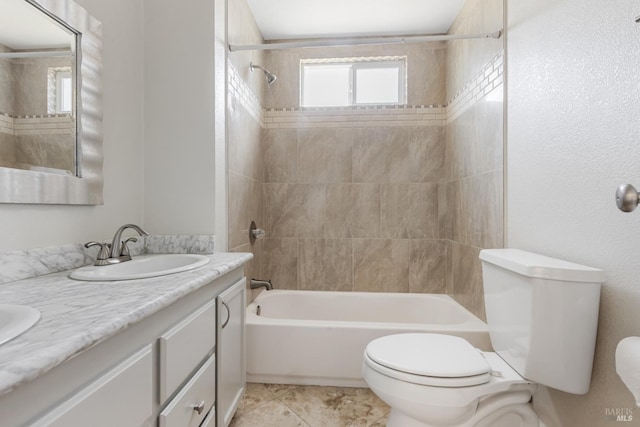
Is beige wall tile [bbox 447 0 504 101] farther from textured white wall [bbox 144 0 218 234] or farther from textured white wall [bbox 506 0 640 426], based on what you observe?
textured white wall [bbox 144 0 218 234]

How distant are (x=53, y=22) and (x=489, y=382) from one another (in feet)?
6.67

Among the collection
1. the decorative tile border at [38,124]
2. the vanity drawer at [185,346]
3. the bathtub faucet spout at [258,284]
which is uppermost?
the decorative tile border at [38,124]

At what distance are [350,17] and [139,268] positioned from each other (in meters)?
2.17

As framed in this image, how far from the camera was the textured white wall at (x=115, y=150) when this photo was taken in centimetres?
116

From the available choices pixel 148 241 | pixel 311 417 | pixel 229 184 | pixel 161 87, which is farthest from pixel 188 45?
pixel 311 417

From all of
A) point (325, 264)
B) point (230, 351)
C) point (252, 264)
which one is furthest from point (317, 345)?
point (325, 264)

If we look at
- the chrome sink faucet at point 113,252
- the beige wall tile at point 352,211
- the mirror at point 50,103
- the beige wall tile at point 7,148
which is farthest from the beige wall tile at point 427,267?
the beige wall tile at point 7,148

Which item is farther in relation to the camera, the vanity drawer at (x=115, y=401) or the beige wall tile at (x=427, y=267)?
the beige wall tile at (x=427, y=267)

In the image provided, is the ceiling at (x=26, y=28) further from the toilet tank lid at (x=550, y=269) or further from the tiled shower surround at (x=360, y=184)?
the toilet tank lid at (x=550, y=269)

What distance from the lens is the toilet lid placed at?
1149mm

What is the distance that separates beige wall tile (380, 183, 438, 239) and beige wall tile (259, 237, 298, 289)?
75 centimetres

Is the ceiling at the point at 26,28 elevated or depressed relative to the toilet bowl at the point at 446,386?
elevated

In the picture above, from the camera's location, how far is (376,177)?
2.63 m

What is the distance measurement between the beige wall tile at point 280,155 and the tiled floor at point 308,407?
1.53 m
